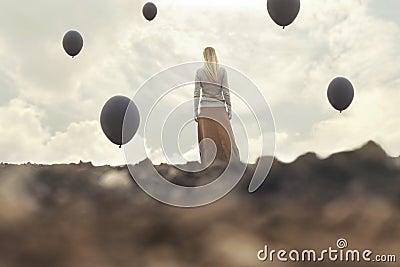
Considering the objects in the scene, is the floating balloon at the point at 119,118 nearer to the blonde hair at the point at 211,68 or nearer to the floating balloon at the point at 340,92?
the blonde hair at the point at 211,68

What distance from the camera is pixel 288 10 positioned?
692cm

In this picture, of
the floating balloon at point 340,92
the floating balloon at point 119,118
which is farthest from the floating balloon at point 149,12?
the floating balloon at point 340,92

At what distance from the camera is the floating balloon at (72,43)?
26.2 ft

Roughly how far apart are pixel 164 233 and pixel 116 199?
2.81 feet

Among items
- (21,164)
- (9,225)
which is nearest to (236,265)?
(9,225)

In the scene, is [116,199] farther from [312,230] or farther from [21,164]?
[312,230]

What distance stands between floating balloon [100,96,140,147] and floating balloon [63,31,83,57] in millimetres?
1932

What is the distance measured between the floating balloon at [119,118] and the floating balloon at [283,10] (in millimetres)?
1934

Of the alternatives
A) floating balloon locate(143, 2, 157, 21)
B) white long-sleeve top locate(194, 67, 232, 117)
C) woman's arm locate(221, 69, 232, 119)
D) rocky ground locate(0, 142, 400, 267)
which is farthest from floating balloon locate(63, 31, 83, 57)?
woman's arm locate(221, 69, 232, 119)

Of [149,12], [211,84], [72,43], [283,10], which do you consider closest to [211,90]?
[211,84]

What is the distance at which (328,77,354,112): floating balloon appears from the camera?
7047 mm

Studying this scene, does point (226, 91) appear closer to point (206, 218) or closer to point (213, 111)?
point (213, 111)

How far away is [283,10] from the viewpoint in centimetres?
689

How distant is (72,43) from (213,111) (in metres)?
2.16
